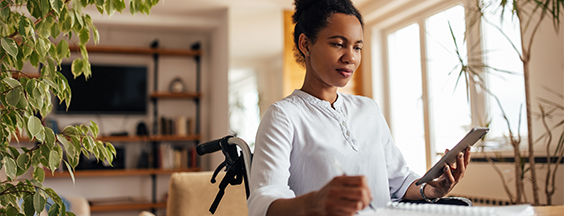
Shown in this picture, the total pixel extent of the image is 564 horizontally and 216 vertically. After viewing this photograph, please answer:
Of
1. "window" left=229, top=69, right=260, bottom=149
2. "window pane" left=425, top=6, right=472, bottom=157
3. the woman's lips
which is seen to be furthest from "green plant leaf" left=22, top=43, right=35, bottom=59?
"window" left=229, top=69, right=260, bottom=149

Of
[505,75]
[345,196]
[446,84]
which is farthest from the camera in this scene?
[446,84]

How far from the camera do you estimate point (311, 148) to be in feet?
3.60

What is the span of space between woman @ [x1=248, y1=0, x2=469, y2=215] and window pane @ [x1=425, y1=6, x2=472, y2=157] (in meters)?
2.59

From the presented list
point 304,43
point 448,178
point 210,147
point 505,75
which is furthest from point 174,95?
point 448,178

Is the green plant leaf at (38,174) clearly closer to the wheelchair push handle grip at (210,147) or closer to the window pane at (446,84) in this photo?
the wheelchair push handle grip at (210,147)

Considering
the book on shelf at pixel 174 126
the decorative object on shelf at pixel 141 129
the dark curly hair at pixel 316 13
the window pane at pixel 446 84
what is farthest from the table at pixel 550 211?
the decorative object on shelf at pixel 141 129

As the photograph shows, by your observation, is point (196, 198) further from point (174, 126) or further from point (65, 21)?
point (174, 126)

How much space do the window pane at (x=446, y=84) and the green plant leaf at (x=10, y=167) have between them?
10.3 ft

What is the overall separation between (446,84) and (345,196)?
3.45 m

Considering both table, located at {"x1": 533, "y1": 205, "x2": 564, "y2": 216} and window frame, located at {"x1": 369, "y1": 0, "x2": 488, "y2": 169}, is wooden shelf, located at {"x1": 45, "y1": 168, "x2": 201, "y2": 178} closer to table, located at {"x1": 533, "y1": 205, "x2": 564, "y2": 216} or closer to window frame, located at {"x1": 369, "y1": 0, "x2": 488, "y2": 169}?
window frame, located at {"x1": 369, "y1": 0, "x2": 488, "y2": 169}

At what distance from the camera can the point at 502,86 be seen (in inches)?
131

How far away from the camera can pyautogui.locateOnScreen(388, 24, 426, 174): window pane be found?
4277mm

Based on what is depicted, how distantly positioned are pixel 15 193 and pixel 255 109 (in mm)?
4386

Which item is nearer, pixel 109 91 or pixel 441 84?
pixel 441 84
